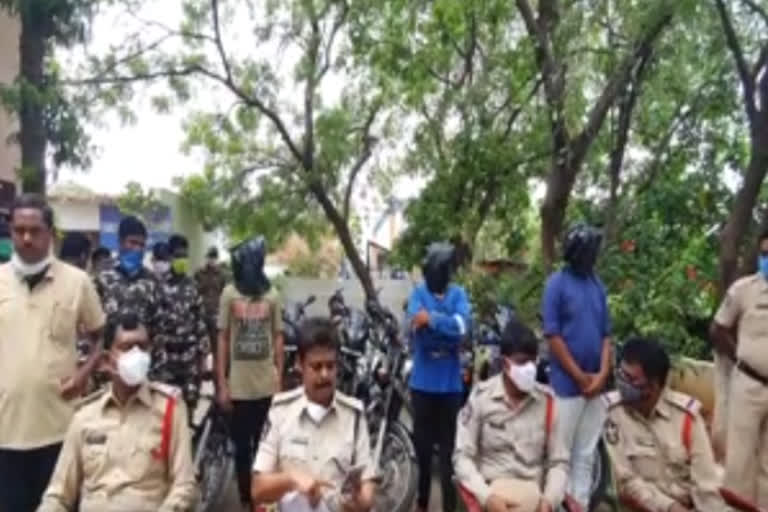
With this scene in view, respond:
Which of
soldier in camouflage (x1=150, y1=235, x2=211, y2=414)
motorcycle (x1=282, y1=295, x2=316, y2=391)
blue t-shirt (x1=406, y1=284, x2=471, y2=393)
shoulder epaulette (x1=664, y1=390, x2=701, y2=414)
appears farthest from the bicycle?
shoulder epaulette (x1=664, y1=390, x2=701, y2=414)

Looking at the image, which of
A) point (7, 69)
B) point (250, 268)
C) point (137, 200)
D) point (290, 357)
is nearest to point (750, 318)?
point (250, 268)

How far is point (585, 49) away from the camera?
8852mm

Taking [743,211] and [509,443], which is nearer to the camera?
[509,443]

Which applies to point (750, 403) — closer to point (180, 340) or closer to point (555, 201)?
point (180, 340)

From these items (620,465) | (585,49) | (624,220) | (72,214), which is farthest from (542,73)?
(72,214)

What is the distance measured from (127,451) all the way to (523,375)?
153 cm

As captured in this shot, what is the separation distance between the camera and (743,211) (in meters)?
7.05

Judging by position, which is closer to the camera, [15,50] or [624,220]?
[624,220]

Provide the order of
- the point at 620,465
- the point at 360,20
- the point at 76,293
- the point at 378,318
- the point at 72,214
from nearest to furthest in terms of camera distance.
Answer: the point at 620,465, the point at 76,293, the point at 378,318, the point at 360,20, the point at 72,214

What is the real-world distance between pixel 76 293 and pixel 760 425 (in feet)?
10.3

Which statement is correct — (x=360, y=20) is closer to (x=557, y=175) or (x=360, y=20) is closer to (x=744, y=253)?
(x=557, y=175)

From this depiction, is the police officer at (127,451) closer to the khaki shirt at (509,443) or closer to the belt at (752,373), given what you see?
the khaki shirt at (509,443)

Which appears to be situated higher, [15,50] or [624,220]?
[15,50]

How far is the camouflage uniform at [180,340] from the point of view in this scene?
5.66 meters
